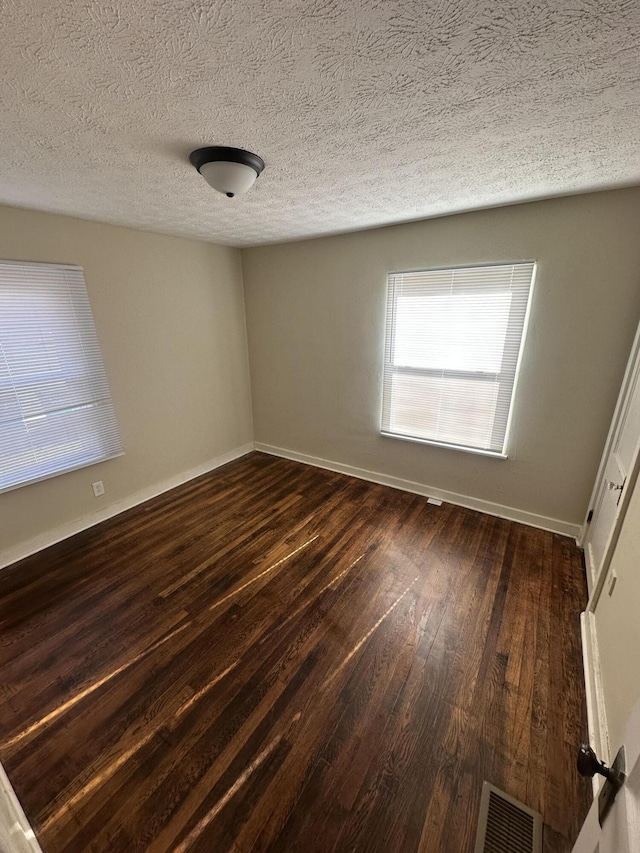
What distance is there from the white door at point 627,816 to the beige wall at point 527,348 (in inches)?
87.1

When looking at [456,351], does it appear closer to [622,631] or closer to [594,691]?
[622,631]

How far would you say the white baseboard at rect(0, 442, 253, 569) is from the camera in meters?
2.36

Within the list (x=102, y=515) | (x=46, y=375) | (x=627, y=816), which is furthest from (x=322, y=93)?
(x=102, y=515)

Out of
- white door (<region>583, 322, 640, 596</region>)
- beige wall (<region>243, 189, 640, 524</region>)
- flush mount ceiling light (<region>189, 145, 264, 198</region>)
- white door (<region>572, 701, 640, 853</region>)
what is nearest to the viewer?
white door (<region>572, 701, 640, 853</region>)

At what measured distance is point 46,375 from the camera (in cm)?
234

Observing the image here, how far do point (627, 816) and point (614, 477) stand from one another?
190 centimetres

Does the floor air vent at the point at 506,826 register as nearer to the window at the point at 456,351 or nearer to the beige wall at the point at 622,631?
the beige wall at the point at 622,631

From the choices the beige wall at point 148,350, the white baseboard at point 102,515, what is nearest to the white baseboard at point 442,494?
the white baseboard at point 102,515

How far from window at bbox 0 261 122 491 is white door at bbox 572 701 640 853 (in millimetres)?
3146

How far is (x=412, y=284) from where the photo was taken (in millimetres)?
2711

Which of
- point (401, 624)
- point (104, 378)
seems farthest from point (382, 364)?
point (104, 378)

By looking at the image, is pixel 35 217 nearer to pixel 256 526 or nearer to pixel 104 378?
→ pixel 104 378

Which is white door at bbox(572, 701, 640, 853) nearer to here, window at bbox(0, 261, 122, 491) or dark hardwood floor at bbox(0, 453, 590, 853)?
dark hardwood floor at bbox(0, 453, 590, 853)

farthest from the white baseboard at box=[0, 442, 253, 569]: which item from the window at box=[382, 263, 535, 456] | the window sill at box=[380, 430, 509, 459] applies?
the window at box=[382, 263, 535, 456]
